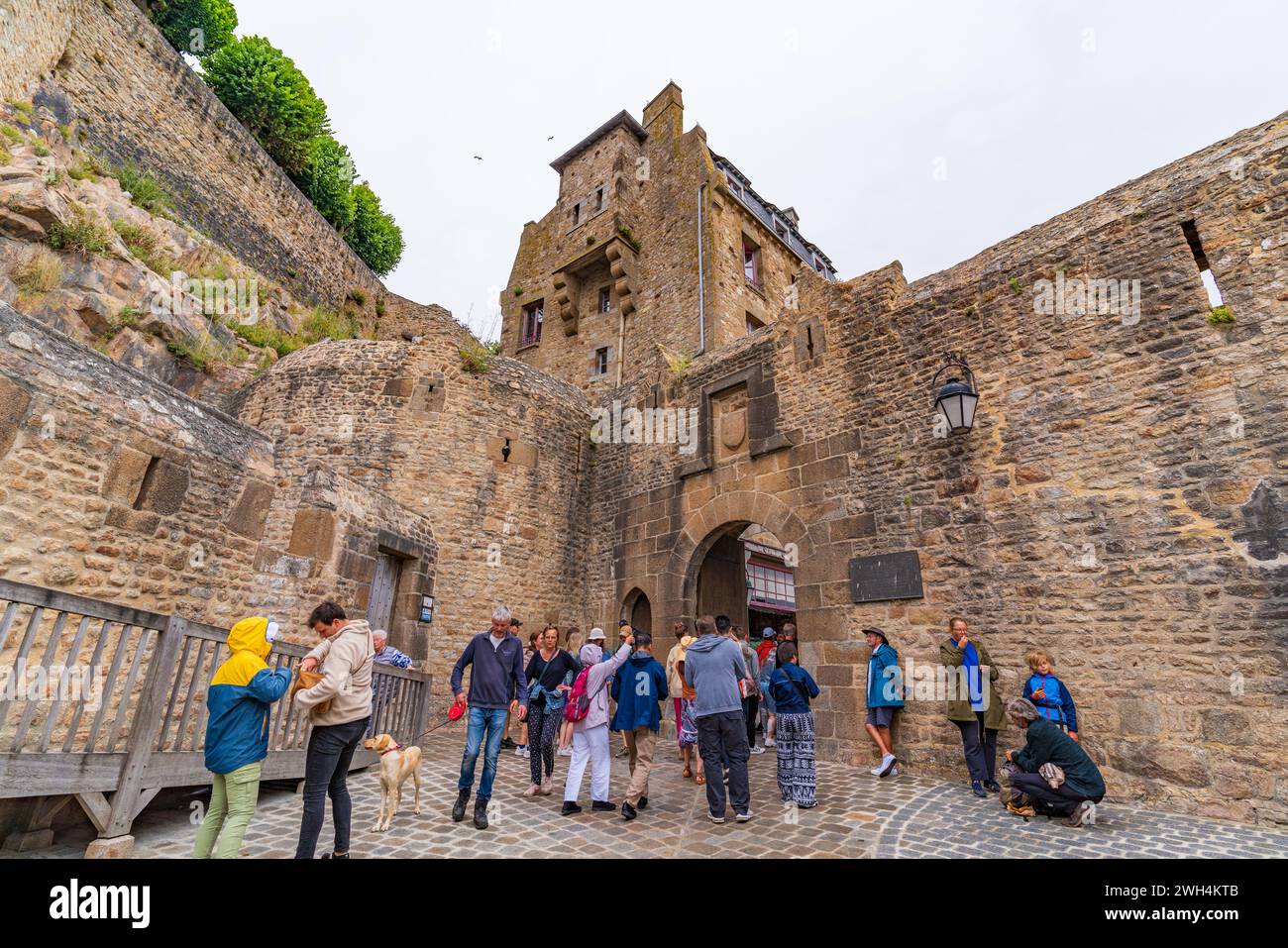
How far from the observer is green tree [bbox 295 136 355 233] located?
77.8 feet

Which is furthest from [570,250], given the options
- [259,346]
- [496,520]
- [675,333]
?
[496,520]

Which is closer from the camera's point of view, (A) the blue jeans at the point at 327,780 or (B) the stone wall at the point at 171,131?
(A) the blue jeans at the point at 327,780

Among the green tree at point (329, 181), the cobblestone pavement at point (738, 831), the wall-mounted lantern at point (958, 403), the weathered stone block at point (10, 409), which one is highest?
the green tree at point (329, 181)

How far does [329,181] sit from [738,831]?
2829cm

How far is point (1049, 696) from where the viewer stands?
5438 mm

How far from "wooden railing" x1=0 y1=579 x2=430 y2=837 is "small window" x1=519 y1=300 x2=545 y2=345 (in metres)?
16.8

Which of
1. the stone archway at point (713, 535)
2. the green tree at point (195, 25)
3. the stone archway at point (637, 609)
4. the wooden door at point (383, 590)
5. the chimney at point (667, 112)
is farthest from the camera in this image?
the green tree at point (195, 25)

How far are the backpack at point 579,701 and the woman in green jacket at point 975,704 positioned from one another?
3.61m

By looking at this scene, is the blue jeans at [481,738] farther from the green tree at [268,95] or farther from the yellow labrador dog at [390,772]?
the green tree at [268,95]

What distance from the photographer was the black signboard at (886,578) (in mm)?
7316

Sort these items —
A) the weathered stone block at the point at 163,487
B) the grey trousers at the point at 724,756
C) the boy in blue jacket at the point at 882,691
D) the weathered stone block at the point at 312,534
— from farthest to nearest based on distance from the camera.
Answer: the weathered stone block at the point at 312,534 → the boy in blue jacket at the point at 882,691 → the weathered stone block at the point at 163,487 → the grey trousers at the point at 724,756

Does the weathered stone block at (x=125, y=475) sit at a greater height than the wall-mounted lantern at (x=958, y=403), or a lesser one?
lesser

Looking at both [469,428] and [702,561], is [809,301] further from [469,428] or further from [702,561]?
[469,428]

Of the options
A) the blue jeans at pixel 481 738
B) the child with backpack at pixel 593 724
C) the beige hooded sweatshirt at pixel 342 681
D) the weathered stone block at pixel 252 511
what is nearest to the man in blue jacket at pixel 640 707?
the child with backpack at pixel 593 724
